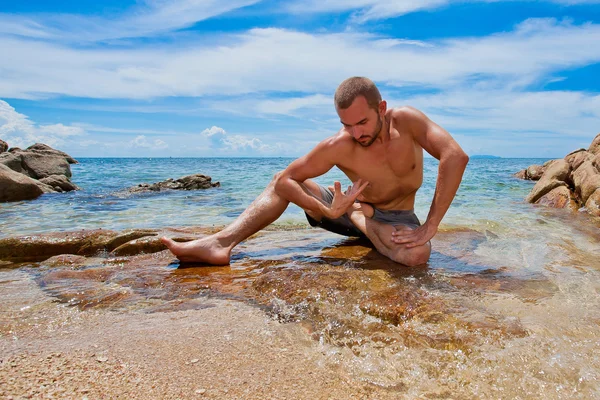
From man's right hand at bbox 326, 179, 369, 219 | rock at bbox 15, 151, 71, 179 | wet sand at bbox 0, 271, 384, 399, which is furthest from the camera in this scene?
rock at bbox 15, 151, 71, 179

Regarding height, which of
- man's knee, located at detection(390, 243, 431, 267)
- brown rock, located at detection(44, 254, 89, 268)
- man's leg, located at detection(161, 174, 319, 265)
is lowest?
brown rock, located at detection(44, 254, 89, 268)

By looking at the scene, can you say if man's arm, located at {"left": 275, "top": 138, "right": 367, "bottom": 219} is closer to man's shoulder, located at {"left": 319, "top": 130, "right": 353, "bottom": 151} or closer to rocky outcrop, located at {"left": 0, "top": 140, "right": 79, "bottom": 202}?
man's shoulder, located at {"left": 319, "top": 130, "right": 353, "bottom": 151}

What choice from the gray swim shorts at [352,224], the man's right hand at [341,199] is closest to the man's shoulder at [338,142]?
the man's right hand at [341,199]

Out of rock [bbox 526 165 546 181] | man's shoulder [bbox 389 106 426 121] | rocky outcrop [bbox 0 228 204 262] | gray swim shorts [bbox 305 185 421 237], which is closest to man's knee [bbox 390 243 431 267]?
gray swim shorts [bbox 305 185 421 237]

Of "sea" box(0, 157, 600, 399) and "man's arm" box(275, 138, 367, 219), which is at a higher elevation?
"man's arm" box(275, 138, 367, 219)

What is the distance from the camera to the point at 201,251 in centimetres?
361

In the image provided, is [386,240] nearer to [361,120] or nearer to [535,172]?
[361,120]

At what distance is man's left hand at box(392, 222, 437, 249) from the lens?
3.31m

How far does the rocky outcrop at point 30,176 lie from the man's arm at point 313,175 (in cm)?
1046

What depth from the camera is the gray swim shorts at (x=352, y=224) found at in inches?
151

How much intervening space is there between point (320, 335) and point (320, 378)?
400 mm

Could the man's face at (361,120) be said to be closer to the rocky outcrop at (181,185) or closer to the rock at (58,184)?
the rocky outcrop at (181,185)

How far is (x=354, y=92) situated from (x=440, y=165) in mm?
853

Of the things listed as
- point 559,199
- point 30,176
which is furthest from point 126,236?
point 30,176
